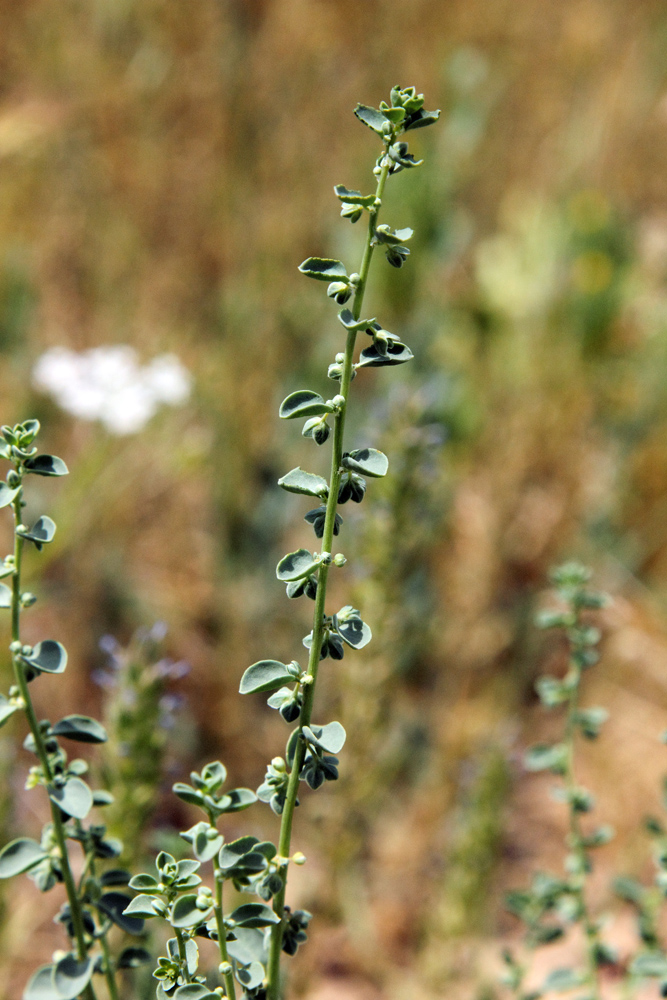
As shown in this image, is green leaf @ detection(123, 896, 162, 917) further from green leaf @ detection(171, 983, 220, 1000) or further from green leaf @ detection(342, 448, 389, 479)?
green leaf @ detection(342, 448, 389, 479)

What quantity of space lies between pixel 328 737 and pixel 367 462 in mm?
213

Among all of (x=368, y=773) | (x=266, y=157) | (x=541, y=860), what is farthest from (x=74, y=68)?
(x=541, y=860)

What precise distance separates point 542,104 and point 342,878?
346 centimetres

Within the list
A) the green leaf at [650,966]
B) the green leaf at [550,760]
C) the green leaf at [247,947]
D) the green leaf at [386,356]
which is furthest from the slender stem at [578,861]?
the green leaf at [386,356]

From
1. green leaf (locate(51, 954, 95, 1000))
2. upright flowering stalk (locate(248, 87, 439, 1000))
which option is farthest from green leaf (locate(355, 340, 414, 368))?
green leaf (locate(51, 954, 95, 1000))

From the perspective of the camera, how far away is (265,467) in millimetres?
2604

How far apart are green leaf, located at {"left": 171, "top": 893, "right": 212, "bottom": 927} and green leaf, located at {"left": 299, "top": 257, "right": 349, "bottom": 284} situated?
490 mm

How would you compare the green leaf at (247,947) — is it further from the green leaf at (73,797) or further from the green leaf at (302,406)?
the green leaf at (302,406)

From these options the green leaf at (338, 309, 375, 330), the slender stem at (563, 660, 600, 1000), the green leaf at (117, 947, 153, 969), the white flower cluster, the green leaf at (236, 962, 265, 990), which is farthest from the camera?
the white flower cluster

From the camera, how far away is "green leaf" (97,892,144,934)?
810 millimetres

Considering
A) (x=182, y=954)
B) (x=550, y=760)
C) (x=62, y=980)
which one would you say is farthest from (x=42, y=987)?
(x=550, y=760)

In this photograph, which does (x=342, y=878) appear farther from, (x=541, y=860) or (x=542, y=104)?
(x=542, y=104)

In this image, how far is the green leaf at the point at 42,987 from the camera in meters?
0.76

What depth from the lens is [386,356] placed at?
659 mm
